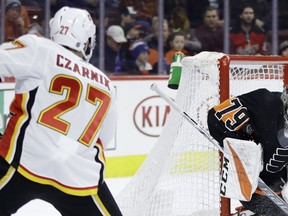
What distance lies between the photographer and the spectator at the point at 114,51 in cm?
502

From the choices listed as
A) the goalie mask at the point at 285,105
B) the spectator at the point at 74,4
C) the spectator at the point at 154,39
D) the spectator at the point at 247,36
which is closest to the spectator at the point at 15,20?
the spectator at the point at 74,4

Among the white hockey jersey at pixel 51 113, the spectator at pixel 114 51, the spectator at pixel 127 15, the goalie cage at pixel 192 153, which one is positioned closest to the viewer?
the white hockey jersey at pixel 51 113

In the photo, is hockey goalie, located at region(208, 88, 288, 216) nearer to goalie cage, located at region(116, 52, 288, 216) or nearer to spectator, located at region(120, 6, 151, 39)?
goalie cage, located at region(116, 52, 288, 216)

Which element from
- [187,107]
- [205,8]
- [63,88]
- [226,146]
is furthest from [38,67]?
[205,8]

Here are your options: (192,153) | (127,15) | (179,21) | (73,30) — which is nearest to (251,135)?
(192,153)

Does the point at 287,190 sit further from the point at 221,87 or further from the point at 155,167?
the point at 155,167

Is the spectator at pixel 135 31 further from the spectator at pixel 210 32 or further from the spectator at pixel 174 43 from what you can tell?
the spectator at pixel 210 32

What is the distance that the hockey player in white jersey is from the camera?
2221 mm

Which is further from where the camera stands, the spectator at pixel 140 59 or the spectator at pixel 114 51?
the spectator at pixel 140 59

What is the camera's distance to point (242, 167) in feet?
9.04

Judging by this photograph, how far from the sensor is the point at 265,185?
280 cm

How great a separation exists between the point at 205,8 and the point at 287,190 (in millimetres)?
2837

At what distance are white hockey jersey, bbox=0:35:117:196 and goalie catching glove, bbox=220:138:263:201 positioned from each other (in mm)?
637

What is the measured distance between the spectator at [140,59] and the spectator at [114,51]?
72mm
